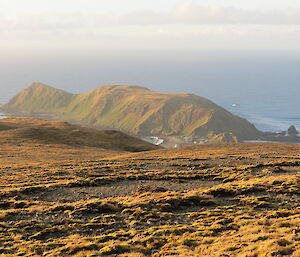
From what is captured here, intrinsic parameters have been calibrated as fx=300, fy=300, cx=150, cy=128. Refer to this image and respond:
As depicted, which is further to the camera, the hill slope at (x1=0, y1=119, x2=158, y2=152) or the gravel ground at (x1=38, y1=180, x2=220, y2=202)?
the hill slope at (x1=0, y1=119, x2=158, y2=152)

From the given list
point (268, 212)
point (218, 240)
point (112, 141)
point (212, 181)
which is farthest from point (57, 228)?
point (112, 141)

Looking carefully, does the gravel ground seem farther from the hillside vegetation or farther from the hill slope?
the hill slope

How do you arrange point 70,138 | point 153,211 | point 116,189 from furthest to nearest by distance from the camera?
1. point 70,138
2. point 116,189
3. point 153,211

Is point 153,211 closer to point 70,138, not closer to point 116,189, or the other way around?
point 116,189

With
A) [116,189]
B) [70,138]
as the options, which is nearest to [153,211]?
[116,189]

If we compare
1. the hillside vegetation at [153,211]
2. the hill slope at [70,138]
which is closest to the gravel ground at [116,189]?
the hillside vegetation at [153,211]

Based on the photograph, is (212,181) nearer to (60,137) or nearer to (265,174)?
(265,174)

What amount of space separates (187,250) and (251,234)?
4825 mm

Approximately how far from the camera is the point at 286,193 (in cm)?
3012

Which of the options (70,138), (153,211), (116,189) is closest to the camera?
(153,211)

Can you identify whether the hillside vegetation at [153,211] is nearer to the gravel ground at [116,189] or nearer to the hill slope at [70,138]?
the gravel ground at [116,189]

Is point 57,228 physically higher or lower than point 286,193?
lower

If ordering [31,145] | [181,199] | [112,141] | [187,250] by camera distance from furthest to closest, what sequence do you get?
[112,141], [31,145], [181,199], [187,250]

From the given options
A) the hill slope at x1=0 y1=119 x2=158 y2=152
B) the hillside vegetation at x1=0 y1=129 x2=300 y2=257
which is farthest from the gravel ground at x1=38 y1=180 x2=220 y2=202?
the hill slope at x1=0 y1=119 x2=158 y2=152
